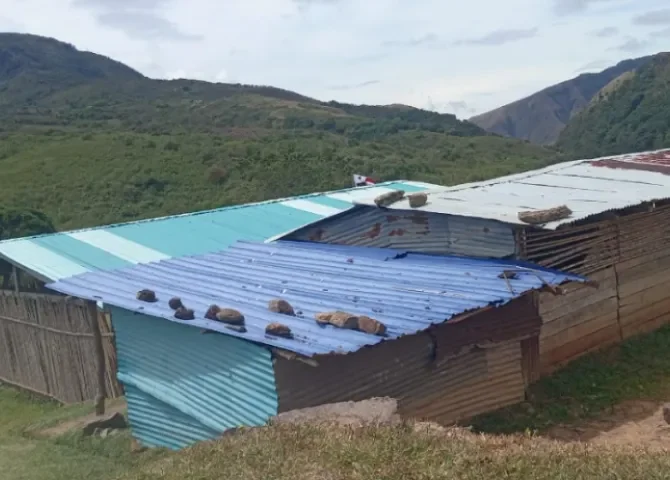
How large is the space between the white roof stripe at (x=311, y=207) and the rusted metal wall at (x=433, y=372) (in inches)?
296

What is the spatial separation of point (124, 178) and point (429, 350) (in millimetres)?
24053

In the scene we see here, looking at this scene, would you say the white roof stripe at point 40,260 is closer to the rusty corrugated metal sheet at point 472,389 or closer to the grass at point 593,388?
the rusty corrugated metal sheet at point 472,389

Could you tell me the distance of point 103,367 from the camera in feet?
37.6

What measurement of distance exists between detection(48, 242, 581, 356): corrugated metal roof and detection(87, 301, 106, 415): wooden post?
0.60 m

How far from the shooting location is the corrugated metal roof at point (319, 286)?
751cm

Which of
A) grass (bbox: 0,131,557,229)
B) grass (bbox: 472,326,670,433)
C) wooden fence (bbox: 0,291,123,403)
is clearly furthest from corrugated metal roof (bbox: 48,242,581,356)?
grass (bbox: 0,131,557,229)

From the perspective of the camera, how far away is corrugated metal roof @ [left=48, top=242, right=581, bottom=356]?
751 cm

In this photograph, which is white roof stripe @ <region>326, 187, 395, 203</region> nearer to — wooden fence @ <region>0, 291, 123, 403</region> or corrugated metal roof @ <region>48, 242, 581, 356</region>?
corrugated metal roof @ <region>48, 242, 581, 356</region>

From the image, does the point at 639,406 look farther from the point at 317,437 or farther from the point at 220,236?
the point at 220,236

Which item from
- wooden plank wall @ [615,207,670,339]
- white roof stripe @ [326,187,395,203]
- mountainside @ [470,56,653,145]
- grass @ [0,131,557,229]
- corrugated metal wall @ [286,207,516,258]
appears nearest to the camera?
corrugated metal wall @ [286,207,516,258]

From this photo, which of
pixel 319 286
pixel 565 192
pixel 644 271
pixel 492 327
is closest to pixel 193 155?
pixel 565 192

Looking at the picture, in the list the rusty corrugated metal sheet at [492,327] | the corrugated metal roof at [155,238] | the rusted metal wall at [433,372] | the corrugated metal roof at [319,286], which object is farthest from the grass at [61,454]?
the rusty corrugated metal sheet at [492,327]

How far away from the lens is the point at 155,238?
47.0ft

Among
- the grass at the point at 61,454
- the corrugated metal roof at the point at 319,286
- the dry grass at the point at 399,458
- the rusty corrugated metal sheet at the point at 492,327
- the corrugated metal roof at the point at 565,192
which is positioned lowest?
the grass at the point at 61,454
